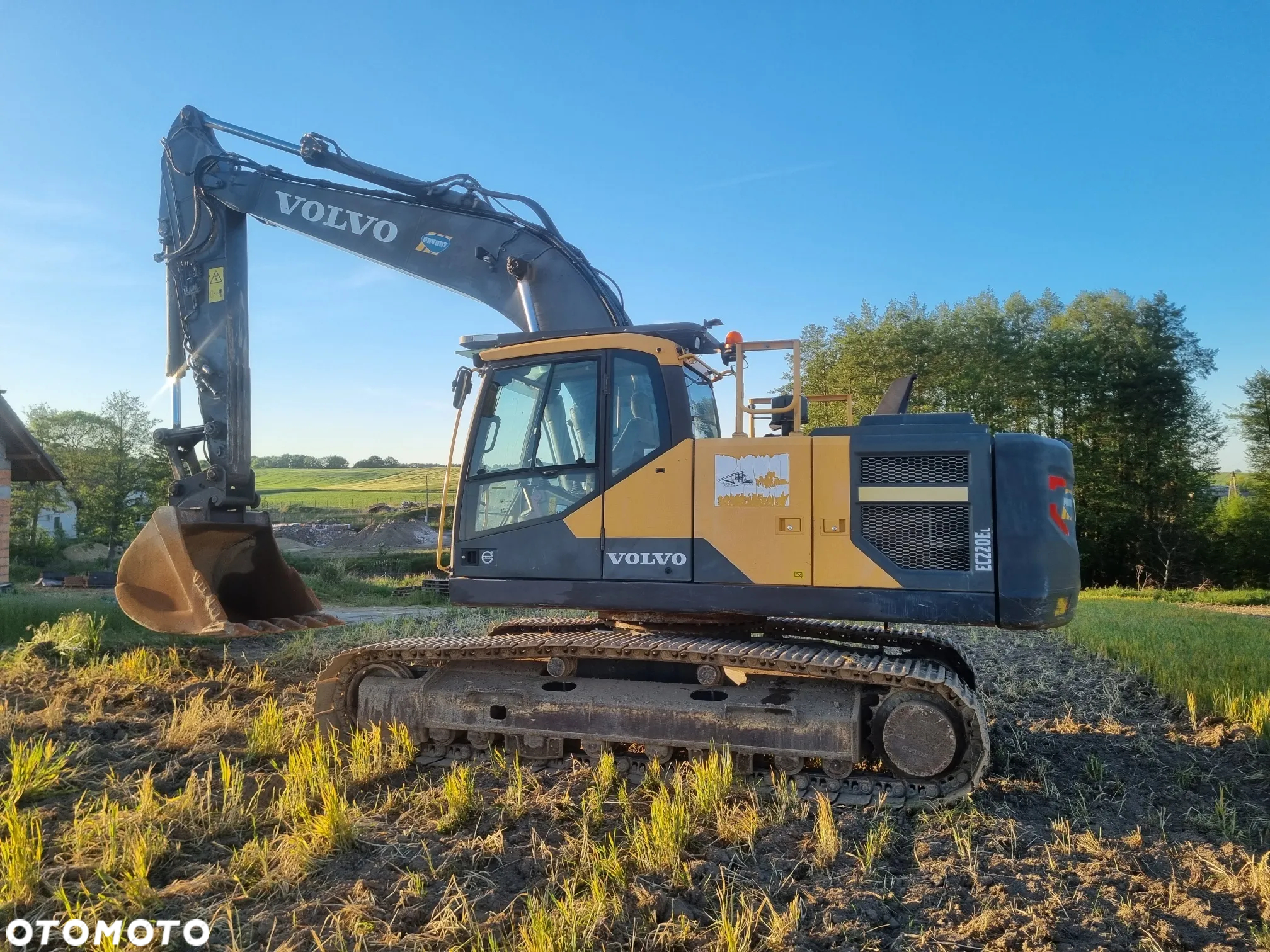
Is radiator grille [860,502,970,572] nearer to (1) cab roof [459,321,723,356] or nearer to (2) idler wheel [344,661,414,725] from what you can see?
(1) cab roof [459,321,723,356]

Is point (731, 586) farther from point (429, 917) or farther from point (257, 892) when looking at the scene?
point (257, 892)

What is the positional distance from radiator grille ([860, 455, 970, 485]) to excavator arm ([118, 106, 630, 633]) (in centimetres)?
256

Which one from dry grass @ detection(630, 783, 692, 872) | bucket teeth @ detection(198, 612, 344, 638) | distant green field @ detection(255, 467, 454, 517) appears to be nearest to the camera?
dry grass @ detection(630, 783, 692, 872)

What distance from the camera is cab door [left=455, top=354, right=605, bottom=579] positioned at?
18.5 feet

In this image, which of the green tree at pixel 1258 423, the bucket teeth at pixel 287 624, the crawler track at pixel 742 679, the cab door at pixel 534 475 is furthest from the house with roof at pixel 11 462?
the green tree at pixel 1258 423

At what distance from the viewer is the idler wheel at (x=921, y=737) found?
15.9ft

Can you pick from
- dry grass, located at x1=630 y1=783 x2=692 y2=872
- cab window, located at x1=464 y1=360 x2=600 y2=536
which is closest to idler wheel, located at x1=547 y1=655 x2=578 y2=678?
cab window, located at x1=464 y1=360 x2=600 y2=536

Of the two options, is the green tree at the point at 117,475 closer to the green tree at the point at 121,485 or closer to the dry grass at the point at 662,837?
the green tree at the point at 121,485

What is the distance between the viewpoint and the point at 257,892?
3.63 metres

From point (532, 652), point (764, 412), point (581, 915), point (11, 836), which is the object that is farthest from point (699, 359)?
point (11, 836)

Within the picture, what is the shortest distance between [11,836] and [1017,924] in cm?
439

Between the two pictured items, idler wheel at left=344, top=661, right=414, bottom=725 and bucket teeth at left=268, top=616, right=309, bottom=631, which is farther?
bucket teeth at left=268, top=616, right=309, bottom=631

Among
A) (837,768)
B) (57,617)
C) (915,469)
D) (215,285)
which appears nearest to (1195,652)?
→ (915,469)

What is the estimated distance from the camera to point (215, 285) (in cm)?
809
